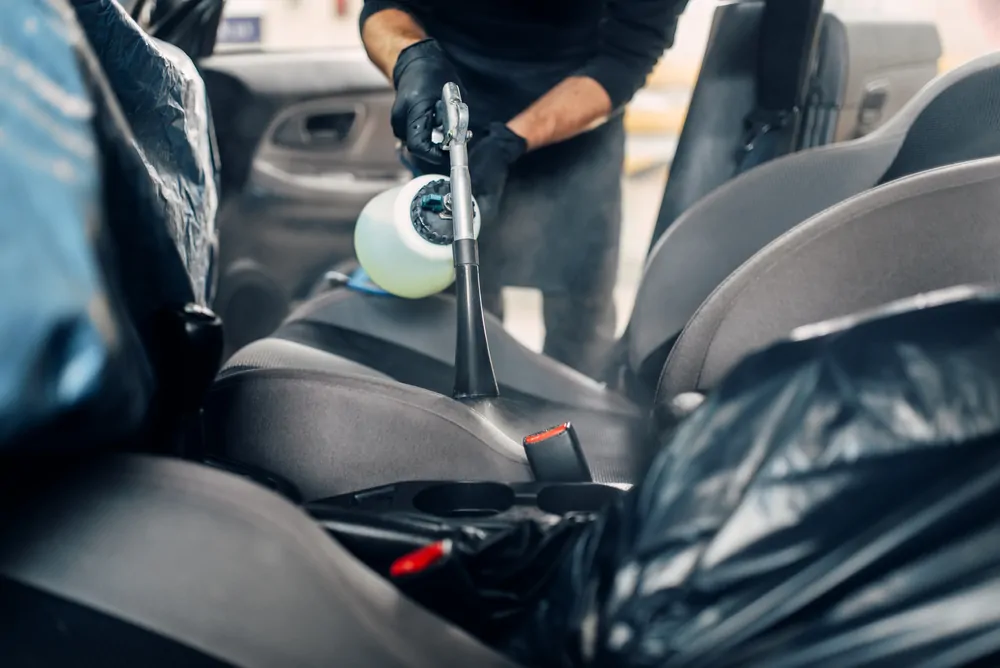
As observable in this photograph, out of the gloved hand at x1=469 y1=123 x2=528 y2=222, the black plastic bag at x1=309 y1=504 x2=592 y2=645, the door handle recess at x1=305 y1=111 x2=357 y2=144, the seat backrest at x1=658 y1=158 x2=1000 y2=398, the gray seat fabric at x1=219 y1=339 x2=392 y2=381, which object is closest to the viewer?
the black plastic bag at x1=309 y1=504 x2=592 y2=645

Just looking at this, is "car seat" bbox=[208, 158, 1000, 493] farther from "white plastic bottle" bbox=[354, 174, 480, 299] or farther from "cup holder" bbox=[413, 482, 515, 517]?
"white plastic bottle" bbox=[354, 174, 480, 299]

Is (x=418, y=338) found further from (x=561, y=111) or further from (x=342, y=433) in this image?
(x=561, y=111)

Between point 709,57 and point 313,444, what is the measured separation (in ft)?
2.83

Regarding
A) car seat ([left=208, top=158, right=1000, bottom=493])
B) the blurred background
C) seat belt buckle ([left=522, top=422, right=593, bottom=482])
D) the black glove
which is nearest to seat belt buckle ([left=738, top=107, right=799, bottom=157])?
the blurred background

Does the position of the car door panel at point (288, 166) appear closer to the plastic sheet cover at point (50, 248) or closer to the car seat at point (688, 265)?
the car seat at point (688, 265)

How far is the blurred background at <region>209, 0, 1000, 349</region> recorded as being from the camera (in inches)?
49.2

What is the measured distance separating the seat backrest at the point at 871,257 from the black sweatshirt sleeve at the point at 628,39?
0.64 m

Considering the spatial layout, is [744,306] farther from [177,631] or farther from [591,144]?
[591,144]

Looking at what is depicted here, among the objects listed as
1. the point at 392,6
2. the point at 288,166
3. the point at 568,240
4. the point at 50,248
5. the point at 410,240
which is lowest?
the point at 288,166

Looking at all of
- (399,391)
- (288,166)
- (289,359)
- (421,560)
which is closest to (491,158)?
(289,359)

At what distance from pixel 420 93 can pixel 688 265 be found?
39 cm

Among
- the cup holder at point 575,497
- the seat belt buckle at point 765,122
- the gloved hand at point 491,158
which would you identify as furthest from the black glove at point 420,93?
the cup holder at point 575,497

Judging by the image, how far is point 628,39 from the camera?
1197 mm

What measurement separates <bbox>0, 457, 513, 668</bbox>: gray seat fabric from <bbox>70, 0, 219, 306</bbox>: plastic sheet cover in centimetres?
16
